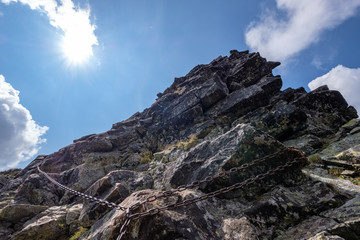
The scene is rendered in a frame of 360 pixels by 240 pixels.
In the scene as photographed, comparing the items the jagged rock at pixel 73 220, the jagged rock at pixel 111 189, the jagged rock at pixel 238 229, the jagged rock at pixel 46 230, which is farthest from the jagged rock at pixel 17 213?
the jagged rock at pixel 238 229

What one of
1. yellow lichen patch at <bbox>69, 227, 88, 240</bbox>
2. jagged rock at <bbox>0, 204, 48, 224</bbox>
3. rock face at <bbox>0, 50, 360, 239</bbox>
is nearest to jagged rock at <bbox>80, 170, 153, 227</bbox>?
rock face at <bbox>0, 50, 360, 239</bbox>

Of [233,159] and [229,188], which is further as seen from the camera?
[233,159]

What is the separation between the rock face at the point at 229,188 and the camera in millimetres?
3504

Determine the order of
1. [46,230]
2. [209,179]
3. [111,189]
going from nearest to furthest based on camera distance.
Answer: [209,179] < [46,230] < [111,189]

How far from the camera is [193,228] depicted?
340 cm

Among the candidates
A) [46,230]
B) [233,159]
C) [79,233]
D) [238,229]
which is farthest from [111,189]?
[238,229]

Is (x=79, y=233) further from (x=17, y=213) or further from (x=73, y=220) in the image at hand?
(x=17, y=213)

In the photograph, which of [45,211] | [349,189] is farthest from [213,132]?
[45,211]

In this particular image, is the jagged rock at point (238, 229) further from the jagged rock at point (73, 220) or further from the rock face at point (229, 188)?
the jagged rock at point (73, 220)

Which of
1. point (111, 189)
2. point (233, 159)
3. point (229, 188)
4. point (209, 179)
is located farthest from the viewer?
point (111, 189)

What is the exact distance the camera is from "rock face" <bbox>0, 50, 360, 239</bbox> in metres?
3.50

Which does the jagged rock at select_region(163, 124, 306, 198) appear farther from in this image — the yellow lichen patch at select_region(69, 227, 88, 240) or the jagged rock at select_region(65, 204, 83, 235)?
the jagged rock at select_region(65, 204, 83, 235)

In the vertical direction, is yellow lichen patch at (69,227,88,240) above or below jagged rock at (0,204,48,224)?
below

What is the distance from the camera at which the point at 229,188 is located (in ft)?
13.1
